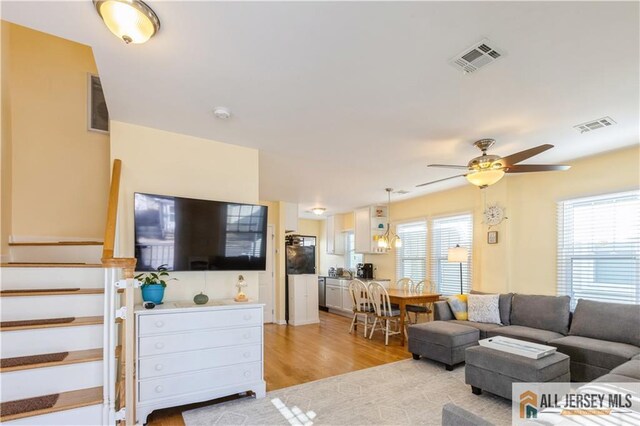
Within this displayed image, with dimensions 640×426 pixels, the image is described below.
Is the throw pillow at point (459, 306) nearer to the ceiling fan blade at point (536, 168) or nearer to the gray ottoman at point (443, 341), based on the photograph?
the gray ottoman at point (443, 341)

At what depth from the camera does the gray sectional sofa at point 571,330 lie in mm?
3184

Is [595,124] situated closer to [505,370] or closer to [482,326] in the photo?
[505,370]

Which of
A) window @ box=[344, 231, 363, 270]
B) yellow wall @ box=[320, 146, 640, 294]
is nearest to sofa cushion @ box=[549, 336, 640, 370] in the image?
yellow wall @ box=[320, 146, 640, 294]

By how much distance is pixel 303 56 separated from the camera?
201cm

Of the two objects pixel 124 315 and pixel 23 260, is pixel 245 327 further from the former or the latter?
pixel 23 260

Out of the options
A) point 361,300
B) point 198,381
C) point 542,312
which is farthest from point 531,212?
point 198,381

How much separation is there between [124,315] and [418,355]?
12.0 ft

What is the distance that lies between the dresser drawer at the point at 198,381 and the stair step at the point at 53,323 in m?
0.69

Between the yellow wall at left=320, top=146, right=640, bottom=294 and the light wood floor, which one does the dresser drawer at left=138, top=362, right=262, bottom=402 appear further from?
the yellow wall at left=320, top=146, right=640, bottom=294

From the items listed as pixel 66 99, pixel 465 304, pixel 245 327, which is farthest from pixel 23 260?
pixel 465 304

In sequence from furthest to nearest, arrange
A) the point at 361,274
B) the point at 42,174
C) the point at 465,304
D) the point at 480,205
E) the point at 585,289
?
1. the point at 361,274
2. the point at 480,205
3. the point at 465,304
4. the point at 585,289
5. the point at 42,174

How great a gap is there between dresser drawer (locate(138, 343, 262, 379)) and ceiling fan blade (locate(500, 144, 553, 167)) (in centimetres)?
303

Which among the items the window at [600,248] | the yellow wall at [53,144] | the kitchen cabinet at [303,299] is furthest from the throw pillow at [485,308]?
the yellow wall at [53,144]

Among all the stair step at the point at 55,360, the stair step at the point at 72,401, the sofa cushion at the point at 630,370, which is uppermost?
the stair step at the point at 55,360
